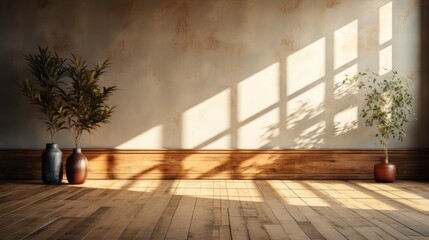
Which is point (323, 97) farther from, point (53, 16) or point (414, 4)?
point (53, 16)

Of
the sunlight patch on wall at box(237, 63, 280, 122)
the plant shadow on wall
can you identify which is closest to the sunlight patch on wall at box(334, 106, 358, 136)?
the plant shadow on wall

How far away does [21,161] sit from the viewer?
23.7 feet

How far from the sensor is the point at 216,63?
725 centimetres

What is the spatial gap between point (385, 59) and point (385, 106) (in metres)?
0.89

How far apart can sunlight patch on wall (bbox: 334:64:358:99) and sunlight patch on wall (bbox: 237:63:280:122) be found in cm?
85

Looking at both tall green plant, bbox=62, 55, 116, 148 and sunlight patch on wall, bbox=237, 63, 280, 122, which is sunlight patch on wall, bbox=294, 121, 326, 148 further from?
tall green plant, bbox=62, 55, 116, 148

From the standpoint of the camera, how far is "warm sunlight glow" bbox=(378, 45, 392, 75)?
719cm

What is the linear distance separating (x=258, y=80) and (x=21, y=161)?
143 inches

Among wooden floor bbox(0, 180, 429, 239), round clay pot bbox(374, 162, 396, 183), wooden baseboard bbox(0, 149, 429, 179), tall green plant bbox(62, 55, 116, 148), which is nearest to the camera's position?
wooden floor bbox(0, 180, 429, 239)

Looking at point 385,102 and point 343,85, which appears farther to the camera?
point 343,85

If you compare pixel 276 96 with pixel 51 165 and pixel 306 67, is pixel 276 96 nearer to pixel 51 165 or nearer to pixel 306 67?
pixel 306 67

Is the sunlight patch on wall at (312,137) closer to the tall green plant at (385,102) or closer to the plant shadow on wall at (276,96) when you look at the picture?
the plant shadow on wall at (276,96)

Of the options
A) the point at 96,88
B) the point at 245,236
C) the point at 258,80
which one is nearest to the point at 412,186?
the point at 258,80

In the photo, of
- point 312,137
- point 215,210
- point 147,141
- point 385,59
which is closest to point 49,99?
point 147,141
